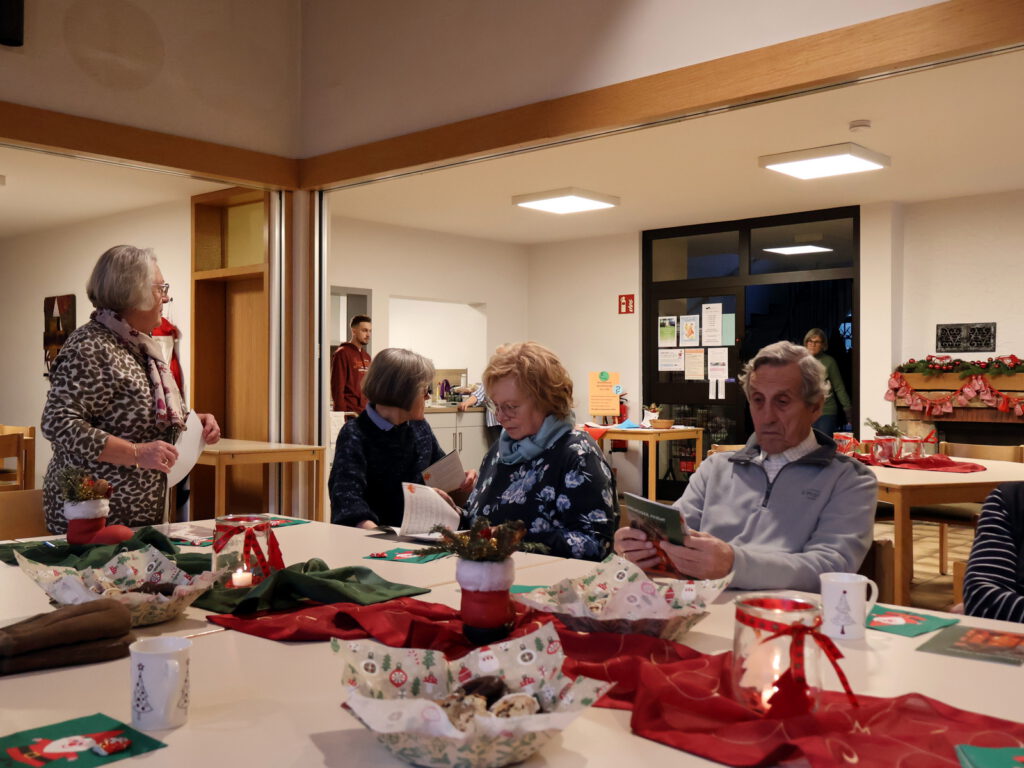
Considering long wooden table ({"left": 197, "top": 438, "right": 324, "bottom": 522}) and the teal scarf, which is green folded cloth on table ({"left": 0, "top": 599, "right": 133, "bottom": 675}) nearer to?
the teal scarf

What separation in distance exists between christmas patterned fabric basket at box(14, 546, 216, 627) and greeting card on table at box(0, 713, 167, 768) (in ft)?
1.39

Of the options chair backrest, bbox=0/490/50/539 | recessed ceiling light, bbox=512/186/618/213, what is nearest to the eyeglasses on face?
chair backrest, bbox=0/490/50/539

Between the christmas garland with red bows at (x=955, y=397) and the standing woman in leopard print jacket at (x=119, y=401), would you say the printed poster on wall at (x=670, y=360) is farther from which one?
the standing woman in leopard print jacket at (x=119, y=401)

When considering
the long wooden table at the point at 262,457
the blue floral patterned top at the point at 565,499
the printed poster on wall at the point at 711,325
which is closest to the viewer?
the blue floral patterned top at the point at 565,499

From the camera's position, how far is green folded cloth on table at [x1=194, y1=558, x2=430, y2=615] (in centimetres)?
177

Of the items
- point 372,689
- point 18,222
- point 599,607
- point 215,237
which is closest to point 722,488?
point 599,607

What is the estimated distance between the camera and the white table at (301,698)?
1.10 meters

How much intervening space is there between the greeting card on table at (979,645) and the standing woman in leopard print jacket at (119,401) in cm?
211

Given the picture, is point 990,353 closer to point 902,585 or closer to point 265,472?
point 902,585

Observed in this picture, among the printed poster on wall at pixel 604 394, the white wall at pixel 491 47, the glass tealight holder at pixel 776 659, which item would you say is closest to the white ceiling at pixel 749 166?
the white wall at pixel 491 47

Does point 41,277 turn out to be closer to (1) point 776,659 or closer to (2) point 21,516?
(2) point 21,516

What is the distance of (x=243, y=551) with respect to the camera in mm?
Answer: 1918

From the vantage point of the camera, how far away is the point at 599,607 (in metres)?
1.57

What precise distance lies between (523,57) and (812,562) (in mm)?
2826
